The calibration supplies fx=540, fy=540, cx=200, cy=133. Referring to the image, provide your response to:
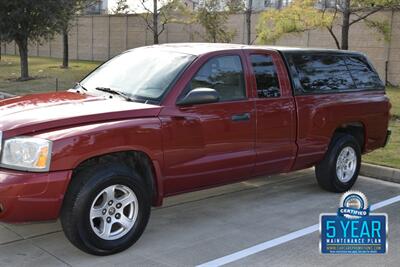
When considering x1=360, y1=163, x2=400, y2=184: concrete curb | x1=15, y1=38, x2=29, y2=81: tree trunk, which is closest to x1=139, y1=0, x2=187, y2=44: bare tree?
x1=15, y1=38, x2=29, y2=81: tree trunk

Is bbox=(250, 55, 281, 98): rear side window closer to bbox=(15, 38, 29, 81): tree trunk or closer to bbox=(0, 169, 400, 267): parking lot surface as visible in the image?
bbox=(0, 169, 400, 267): parking lot surface

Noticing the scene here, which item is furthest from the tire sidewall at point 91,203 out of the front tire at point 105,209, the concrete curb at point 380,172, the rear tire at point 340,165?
the concrete curb at point 380,172

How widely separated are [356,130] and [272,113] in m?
1.84

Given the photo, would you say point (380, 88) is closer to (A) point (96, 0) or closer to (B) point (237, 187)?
(B) point (237, 187)

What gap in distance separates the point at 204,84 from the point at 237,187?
80.5 inches

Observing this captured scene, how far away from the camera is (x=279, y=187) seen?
7008 mm

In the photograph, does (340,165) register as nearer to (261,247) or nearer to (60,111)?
(261,247)

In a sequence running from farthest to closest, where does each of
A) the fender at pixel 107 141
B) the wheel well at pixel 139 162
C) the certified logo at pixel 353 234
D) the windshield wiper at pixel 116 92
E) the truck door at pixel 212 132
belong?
the windshield wiper at pixel 116 92 → the truck door at pixel 212 132 → the certified logo at pixel 353 234 → the wheel well at pixel 139 162 → the fender at pixel 107 141

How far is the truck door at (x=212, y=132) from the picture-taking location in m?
4.94

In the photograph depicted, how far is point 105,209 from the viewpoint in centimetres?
451

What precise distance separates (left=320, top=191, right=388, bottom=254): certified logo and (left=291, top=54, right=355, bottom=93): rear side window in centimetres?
175

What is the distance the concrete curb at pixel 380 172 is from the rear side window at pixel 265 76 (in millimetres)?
2538

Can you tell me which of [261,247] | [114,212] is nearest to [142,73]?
[114,212]

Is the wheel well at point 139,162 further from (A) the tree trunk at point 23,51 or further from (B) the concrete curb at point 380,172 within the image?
(A) the tree trunk at point 23,51
